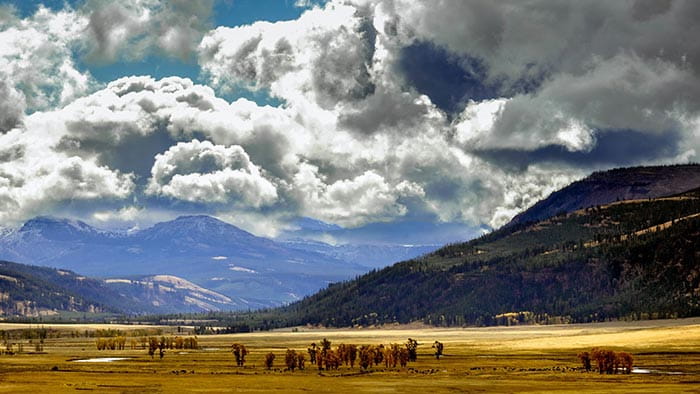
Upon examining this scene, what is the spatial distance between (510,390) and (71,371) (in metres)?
110

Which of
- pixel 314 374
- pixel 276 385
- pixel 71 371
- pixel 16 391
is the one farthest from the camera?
pixel 71 371

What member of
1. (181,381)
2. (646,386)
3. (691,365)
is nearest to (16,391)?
(181,381)

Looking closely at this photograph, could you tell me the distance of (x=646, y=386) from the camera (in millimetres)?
140875

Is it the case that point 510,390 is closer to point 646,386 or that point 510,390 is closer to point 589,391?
point 589,391

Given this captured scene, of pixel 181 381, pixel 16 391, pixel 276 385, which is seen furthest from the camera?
pixel 181 381

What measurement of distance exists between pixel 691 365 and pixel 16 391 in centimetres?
13655

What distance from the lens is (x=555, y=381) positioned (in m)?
153

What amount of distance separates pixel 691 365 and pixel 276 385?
303 ft

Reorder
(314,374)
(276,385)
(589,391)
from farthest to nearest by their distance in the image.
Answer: (314,374), (276,385), (589,391)

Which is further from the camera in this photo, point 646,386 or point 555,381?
point 555,381

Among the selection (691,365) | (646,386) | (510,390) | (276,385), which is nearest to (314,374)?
(276,385)

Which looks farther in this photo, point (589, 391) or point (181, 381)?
point (181, 381)

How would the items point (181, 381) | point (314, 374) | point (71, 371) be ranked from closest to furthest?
point (181, 381)
point (314, 374)
point (71, 371)

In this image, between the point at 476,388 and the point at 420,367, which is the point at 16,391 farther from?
the point at 420,367
